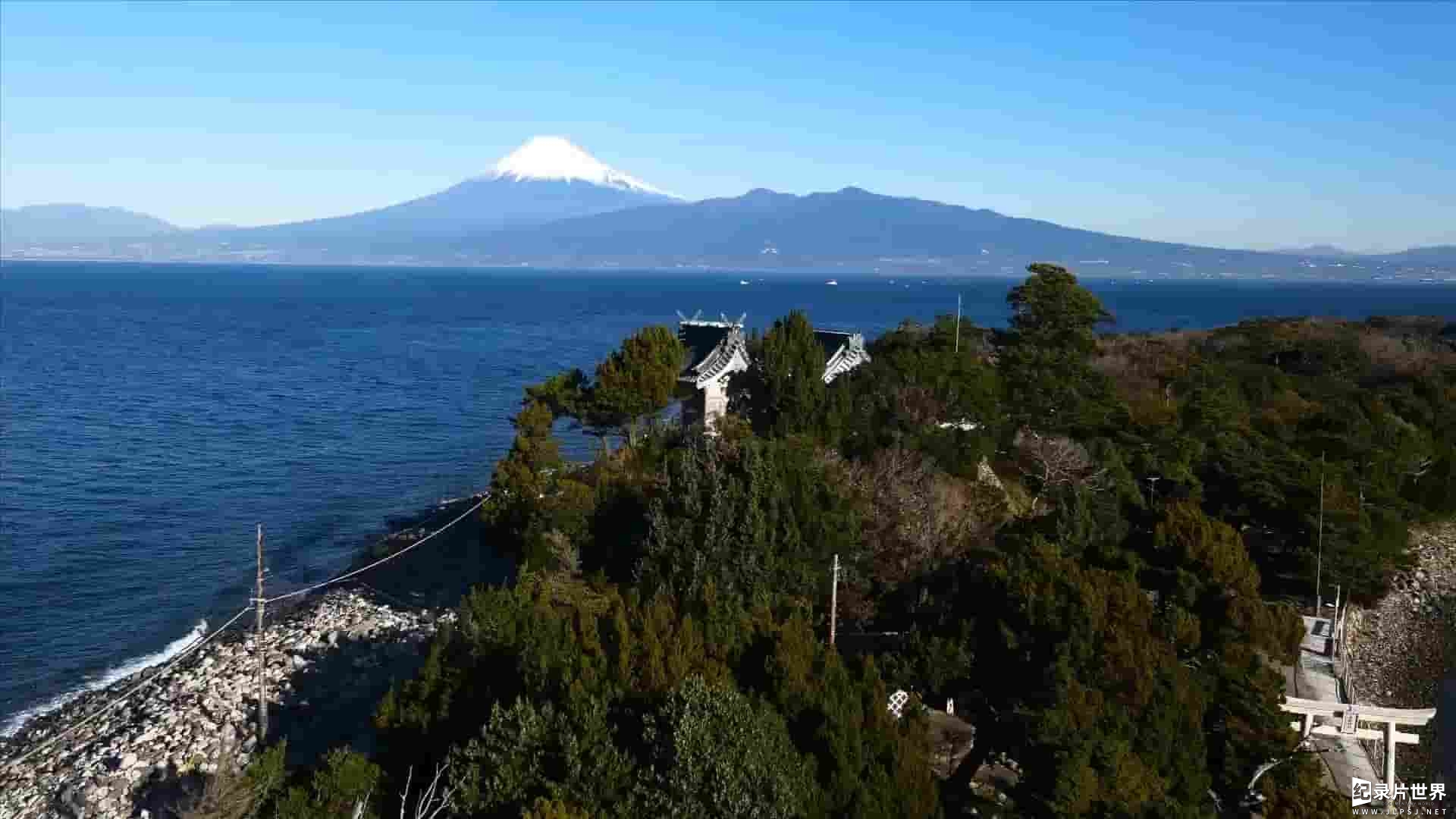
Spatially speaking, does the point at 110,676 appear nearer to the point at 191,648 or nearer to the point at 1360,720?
the point at 191,648

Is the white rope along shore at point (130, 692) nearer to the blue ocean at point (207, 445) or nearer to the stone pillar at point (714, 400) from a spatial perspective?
the blue ocean at point (207, 445)

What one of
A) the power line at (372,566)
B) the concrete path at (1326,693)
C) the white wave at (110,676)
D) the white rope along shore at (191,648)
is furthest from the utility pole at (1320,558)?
the white wave at (110,676)

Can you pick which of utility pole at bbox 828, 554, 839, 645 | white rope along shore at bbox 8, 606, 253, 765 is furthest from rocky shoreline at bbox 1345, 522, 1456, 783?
white rope along shore at bbox 8, 606, 253, 765

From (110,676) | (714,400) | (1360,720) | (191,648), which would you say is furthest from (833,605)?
(110,676)

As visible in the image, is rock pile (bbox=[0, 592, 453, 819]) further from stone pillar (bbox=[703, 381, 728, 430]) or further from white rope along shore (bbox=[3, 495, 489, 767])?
stone pillar (bbox=[703, 381, 728, 430])

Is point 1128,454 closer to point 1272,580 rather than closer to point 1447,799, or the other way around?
point 1272,580
